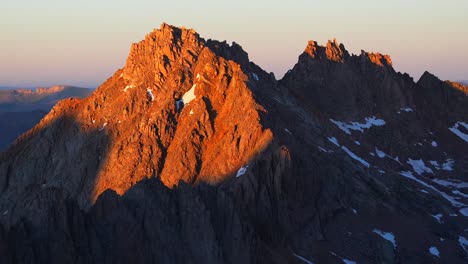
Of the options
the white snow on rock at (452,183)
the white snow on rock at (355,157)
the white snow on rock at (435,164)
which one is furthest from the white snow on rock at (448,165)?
the white snow on rock at (355,157)

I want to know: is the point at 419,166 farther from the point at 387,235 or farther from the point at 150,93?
the point at 150,93

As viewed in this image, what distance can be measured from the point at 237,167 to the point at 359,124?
48646mm

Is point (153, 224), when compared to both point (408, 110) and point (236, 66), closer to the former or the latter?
point (236, 66)

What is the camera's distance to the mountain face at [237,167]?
84688 mm

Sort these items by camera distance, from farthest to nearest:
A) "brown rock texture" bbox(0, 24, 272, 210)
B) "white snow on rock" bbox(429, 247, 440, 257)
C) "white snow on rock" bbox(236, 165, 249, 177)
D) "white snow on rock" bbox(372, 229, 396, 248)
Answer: "brown rock texture" bbox(0, 24, 272, 210) → "white snow on rock" bbox(236, 165, 249, 177) → "white snow on rock" bbox(429, 247, 440, 257) → "white snow on rock" bbox(372, 229, 396, 248)

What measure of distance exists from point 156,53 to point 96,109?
1322 centimetres

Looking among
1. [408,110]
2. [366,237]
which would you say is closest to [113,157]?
[366,237]

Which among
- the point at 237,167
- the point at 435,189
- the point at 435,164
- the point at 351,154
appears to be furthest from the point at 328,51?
the point at 237,167

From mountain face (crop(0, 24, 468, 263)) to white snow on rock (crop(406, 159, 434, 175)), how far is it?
34 centimetres

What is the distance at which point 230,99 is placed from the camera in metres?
126

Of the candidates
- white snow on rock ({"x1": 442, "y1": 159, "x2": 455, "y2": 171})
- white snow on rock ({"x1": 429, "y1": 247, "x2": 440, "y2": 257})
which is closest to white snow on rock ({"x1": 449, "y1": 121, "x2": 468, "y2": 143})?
white snow on rock ({"x1": 442, "y1": 159, "x2": 455, "y2": 171})

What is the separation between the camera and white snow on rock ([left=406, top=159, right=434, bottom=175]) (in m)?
146

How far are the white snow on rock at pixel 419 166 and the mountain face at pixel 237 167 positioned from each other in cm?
34

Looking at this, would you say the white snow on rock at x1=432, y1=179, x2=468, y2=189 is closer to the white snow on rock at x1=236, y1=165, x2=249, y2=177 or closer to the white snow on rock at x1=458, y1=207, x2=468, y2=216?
the white snow on rock at x1=458, y1=207, x2=468, y2=216
